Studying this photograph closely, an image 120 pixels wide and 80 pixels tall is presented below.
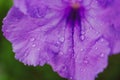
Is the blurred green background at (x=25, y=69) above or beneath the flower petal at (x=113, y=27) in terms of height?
beneath

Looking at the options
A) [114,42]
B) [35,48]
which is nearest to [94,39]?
[114,42]

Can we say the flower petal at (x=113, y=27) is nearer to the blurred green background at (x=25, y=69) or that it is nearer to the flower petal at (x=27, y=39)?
the flower petal at (x=27, y=39)

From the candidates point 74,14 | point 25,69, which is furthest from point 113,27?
point 25,69

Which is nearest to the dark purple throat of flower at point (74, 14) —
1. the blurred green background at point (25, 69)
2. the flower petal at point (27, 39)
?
the flower petal at point (27, 39)

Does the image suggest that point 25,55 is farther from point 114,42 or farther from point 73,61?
point 114,42

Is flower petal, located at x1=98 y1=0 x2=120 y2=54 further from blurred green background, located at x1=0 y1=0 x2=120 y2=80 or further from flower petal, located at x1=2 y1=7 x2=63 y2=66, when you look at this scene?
blurred green background, located at x1=0 y1=0 x2=120 y2=80

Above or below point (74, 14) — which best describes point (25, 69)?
below

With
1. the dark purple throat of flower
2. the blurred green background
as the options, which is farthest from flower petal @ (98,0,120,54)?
the blurred green background

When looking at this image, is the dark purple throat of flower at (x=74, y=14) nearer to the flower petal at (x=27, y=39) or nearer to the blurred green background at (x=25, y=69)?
the flower petal at (x=27, y=39)

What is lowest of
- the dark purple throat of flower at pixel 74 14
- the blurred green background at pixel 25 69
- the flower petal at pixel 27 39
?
the blurred green background at pixel 25 69

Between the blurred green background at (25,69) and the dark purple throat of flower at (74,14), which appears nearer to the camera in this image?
the dark purple throat of flower at (74,14)

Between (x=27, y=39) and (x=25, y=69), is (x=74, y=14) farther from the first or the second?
(x=25, y=69)
